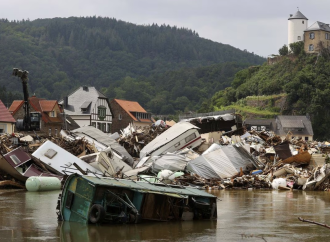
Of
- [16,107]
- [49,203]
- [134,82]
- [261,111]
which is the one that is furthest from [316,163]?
[134,82]

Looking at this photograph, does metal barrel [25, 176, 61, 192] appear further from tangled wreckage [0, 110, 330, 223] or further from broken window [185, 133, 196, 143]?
broken window [185, 133, 196, 143]

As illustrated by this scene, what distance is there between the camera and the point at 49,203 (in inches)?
1049

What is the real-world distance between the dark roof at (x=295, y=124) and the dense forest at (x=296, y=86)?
631cm

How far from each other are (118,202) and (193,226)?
8.52ft

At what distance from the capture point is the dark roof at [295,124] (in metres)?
103

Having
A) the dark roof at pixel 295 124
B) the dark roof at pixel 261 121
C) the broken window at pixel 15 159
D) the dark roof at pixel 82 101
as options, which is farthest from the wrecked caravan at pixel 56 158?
the dark roof at pixel 261 121

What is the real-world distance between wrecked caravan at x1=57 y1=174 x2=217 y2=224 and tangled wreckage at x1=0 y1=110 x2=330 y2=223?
0.03 m

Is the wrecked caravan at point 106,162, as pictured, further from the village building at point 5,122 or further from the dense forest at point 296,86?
the dense forest at point 296,86

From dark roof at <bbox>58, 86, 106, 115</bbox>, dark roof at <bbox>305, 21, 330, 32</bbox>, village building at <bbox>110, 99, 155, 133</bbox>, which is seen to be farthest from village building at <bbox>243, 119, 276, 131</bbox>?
dark roof at <bbox>305, 21, 330, 32</bbox>

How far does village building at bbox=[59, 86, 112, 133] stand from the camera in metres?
85.9

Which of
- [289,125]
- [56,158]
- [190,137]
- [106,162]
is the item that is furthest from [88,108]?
[56,158]

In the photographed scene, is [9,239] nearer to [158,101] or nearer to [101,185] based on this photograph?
[101,185]

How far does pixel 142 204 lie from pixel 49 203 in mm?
7315

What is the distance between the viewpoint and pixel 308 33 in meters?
131
